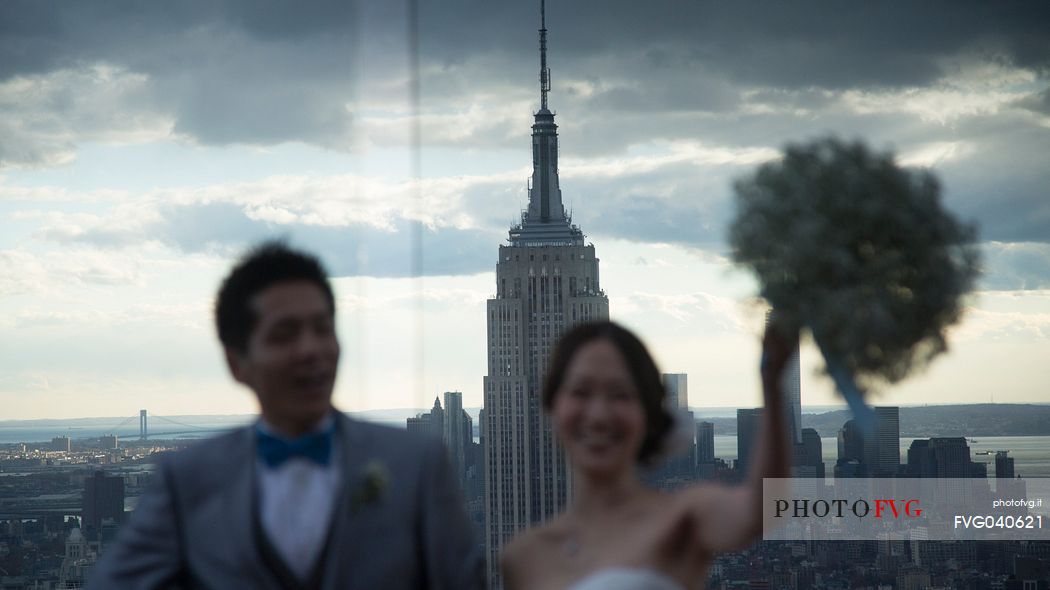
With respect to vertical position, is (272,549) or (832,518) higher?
(272,549)

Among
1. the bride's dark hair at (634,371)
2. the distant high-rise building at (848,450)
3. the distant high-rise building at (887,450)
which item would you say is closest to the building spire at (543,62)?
the distant high-rise building at (887,450)

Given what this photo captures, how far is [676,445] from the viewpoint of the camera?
10.2ft

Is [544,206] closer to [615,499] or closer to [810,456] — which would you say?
[810,456]

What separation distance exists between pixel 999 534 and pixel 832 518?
5051mm

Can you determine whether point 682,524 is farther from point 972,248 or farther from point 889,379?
point 972,248

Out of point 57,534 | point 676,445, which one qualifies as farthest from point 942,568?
point 676,445

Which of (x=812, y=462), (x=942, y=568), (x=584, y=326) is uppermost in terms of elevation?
(x=584, y=326)

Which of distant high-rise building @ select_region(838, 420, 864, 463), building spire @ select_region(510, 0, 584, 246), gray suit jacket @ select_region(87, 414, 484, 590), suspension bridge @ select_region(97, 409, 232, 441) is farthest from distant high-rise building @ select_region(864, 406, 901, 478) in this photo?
building spire @ select_region(510, 0, 584, 246)

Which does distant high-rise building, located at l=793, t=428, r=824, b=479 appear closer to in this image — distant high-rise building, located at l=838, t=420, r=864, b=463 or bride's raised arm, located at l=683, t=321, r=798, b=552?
distant high-rise building, located at l=838, t=420, r=864, b=463

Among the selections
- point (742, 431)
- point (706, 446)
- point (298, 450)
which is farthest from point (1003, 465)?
point (298, 450)

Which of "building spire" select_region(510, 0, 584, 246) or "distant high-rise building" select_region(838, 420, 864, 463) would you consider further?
"building spire" select_region(510, 0, 584, 246)

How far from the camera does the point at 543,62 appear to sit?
201 ft

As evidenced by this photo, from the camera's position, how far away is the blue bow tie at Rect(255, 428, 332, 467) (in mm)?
2781

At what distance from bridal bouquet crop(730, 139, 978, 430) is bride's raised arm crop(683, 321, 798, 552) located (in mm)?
78
